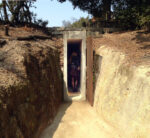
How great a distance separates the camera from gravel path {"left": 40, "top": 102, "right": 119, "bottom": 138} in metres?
4.43

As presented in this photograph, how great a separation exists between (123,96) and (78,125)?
2000 millimetres

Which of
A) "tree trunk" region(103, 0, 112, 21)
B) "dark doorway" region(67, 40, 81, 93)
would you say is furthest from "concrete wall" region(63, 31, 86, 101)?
"tree trunk" region(103, 0, 112, 21)

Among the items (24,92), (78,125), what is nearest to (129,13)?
(78,125)

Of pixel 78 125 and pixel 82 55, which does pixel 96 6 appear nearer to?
pixel 82 55

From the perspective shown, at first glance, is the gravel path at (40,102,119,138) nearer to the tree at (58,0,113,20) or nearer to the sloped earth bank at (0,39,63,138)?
the sloped earth bank at (0,39,63,138)

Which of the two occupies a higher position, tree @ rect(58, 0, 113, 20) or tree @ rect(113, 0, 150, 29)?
tree @ rect(58, 0, 113, 20)

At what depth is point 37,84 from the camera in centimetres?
436

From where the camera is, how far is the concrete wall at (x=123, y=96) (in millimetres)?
3464

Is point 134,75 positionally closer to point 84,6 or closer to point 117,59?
point 117,59

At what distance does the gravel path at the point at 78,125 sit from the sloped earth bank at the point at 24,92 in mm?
350

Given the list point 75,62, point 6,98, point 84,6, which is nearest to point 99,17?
point 84,6

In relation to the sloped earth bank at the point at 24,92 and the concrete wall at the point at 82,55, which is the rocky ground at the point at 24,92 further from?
the concrete wall at the point at 82,55

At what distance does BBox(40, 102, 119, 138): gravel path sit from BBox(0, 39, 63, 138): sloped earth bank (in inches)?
13.8

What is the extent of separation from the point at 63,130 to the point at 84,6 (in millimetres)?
10061
